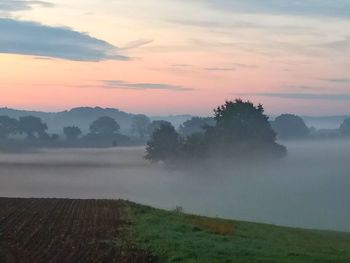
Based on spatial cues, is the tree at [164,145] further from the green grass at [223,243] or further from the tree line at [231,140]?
the green grass at [223,243]

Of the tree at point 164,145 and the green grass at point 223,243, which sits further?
the tree at point 164,145

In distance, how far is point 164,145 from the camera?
133750 mm

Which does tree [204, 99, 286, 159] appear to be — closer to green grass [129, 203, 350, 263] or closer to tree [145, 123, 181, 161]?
tree [145, 123, 181, 161]

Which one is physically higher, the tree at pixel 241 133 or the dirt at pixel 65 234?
the tree at pixel 241 133

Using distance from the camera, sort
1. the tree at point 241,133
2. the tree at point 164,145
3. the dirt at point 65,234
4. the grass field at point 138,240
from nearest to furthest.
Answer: the dirt at point 65,234 < the grass field at point 138,240 < the tree at point 241,133 < the tree at point 164,145

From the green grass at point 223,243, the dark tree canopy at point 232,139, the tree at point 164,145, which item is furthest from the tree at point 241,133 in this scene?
the green grass at point 223,243

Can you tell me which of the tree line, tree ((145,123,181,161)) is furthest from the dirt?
tree ((145,123,181,161))

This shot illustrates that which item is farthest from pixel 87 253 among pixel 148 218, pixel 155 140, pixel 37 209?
pixel 155 140

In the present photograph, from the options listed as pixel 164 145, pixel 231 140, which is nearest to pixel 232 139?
pixel 231 140

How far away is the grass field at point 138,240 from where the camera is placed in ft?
83.0

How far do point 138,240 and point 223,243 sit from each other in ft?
14.1

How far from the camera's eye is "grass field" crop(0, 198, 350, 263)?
83.0 ft

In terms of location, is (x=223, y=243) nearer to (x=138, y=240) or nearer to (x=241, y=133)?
(x=138, y=240)

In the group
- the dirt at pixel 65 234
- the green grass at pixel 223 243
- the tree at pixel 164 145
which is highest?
the tree at pixel 164 145
